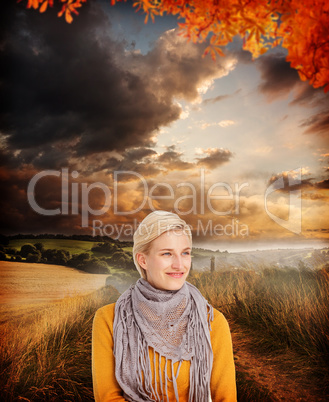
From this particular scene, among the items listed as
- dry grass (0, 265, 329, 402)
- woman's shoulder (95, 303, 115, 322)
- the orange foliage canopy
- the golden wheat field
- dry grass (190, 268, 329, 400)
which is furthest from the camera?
the golden wheat field

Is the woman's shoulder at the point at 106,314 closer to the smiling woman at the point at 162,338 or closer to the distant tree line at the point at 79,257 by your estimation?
the smiling woman at the point at 162,338

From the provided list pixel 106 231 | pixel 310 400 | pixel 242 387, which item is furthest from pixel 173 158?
pixel 310 400

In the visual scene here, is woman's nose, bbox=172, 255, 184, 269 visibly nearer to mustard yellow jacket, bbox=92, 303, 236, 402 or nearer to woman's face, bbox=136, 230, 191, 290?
woman's face, bbox=136, 230, 191, 290

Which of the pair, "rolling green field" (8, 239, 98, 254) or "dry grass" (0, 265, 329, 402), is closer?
"dry grass" (0, 265, 329, 402)

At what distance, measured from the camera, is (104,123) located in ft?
9.82

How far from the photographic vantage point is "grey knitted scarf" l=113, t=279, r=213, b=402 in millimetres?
1598

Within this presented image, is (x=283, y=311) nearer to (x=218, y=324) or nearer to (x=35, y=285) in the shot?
(x=218, y=324)

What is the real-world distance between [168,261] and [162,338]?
16.7 inches

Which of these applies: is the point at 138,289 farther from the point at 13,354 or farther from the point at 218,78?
the point at 218,78

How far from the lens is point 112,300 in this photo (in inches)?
116

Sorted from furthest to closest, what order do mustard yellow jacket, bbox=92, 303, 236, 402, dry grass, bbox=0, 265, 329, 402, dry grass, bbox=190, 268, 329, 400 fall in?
dry grass, bbox=190, 268, 329, 400 < dry grass, bbox=0, 265, 329, 402 < mustard yellow jacket, bbox=92, 303, 236, 402

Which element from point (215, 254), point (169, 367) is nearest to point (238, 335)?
point (215, 254)

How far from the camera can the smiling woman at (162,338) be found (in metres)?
1.59

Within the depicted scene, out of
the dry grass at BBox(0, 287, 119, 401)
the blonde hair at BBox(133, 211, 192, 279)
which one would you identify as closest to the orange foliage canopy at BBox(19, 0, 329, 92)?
the blonde hair at BBox(133, 211, 192, 279)
